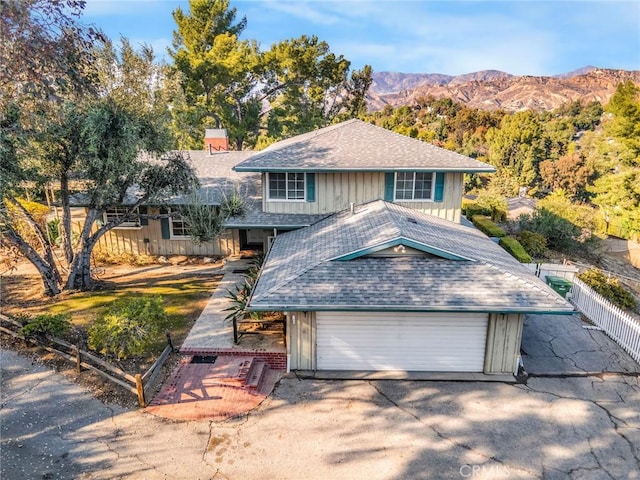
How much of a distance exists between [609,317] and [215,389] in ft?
40.6

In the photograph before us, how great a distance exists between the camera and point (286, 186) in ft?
54.6

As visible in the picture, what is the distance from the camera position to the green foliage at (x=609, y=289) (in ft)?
52.2

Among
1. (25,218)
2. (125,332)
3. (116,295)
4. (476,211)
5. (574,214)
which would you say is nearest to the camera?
(125,332)

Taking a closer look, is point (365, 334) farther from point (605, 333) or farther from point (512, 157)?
point (512, 157)

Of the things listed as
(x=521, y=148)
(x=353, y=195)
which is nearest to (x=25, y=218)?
(x=353, y=195)

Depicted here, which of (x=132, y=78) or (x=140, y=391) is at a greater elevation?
(x=132, y=78)

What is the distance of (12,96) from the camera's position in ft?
35.5

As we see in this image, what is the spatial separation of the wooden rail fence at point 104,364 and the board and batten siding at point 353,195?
7.72 m

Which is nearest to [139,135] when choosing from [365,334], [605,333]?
[365,334]

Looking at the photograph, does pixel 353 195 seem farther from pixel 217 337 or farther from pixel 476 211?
pixel 476 211

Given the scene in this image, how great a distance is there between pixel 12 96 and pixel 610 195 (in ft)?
126

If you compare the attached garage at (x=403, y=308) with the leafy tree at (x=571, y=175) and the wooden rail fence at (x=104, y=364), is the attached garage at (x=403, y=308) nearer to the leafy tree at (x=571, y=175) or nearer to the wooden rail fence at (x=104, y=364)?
the wooden rail fence at (x=104, y=364)

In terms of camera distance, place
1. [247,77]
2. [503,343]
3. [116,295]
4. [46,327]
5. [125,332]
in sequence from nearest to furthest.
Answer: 1. [125,332]
2. [503,343]
3. [46,327]
4. [116,295]
5. [247,77]

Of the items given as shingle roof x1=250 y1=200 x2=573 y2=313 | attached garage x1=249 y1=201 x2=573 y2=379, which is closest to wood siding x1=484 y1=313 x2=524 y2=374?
attached garage x1=249 y1=201 x2=573 y2=379
